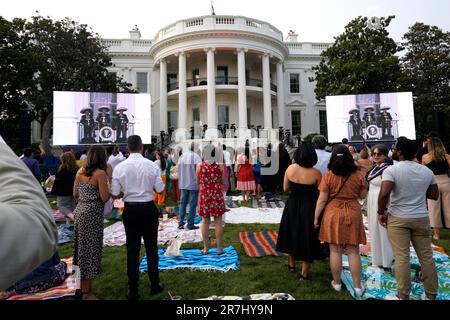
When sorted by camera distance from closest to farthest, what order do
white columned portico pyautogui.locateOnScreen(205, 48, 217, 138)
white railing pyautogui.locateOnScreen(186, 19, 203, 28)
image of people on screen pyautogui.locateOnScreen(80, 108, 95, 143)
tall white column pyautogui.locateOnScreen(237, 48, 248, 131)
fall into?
1. image of people on screen pyautogui.locateOnScreen(80, 108, 95, 143)
2. white columned portico pyautogui.locateOnScreen(205, 48, 217, 138)
3. tall white column pyautogui.locateOnScreen(237, 48, 248, 131)
4. white railing pyautogui.locateOnScreen(186, 19, 203, 28)

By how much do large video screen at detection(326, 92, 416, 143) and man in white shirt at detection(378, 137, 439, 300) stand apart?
474 inches

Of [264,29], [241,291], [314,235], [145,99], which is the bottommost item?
[241,291]

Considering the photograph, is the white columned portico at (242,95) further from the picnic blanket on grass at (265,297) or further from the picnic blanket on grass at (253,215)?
→ the picnic blanket on grass at (265,297)

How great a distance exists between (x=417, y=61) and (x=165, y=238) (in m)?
26.8

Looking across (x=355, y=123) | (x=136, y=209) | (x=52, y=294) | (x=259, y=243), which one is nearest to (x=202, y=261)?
(x=259, y=243)

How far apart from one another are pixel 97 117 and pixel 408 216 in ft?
46.5

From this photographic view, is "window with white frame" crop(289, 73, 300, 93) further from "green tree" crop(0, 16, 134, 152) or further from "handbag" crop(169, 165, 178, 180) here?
"handbag" crop(169, 165, 178, 180)

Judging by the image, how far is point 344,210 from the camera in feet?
12.2

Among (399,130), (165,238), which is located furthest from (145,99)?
(399,130)

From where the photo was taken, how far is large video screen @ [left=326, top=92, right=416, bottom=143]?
14.9m

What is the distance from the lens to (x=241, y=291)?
4.02m

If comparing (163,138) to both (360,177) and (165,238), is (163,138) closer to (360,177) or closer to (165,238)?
(165,238)

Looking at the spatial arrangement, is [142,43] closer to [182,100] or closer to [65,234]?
[182,100]

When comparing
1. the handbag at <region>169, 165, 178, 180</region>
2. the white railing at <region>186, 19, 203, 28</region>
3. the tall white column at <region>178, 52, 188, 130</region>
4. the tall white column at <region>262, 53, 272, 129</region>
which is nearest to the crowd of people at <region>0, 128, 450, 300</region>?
the handbag at <region>169, 165, 178, 180</region>
